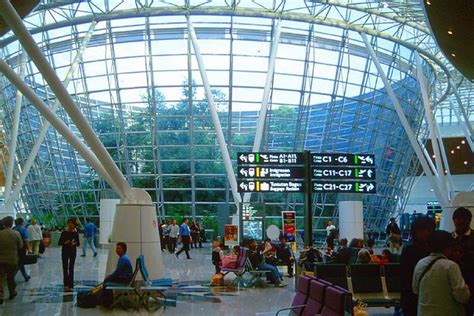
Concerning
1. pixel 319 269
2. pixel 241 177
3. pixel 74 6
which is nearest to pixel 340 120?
pixel 74 6

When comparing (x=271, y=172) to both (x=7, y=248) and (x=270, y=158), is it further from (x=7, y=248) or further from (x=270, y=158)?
(x=7, y=248)

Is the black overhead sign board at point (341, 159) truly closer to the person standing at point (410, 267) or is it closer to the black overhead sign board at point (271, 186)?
the black overhead sign board at point (271, 186)

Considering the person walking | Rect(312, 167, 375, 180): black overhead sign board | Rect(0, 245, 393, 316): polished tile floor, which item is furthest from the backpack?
the person walking

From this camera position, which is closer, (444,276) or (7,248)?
(444,276)

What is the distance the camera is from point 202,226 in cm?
4212

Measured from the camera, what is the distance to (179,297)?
45.6 feet

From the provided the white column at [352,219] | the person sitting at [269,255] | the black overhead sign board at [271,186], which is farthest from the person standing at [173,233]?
the person sitting at [269,255]

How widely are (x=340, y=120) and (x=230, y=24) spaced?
10.6 metres

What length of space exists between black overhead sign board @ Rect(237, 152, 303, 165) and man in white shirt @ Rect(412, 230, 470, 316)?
43.3 feet

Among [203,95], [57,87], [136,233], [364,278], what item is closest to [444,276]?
[364,278]

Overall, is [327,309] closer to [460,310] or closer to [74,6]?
[460,310]

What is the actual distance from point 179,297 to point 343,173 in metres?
7.40

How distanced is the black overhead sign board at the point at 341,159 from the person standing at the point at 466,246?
11975 millimetres

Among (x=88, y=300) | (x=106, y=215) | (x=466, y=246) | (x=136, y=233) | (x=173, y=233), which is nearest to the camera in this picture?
(x=466, y=246)
